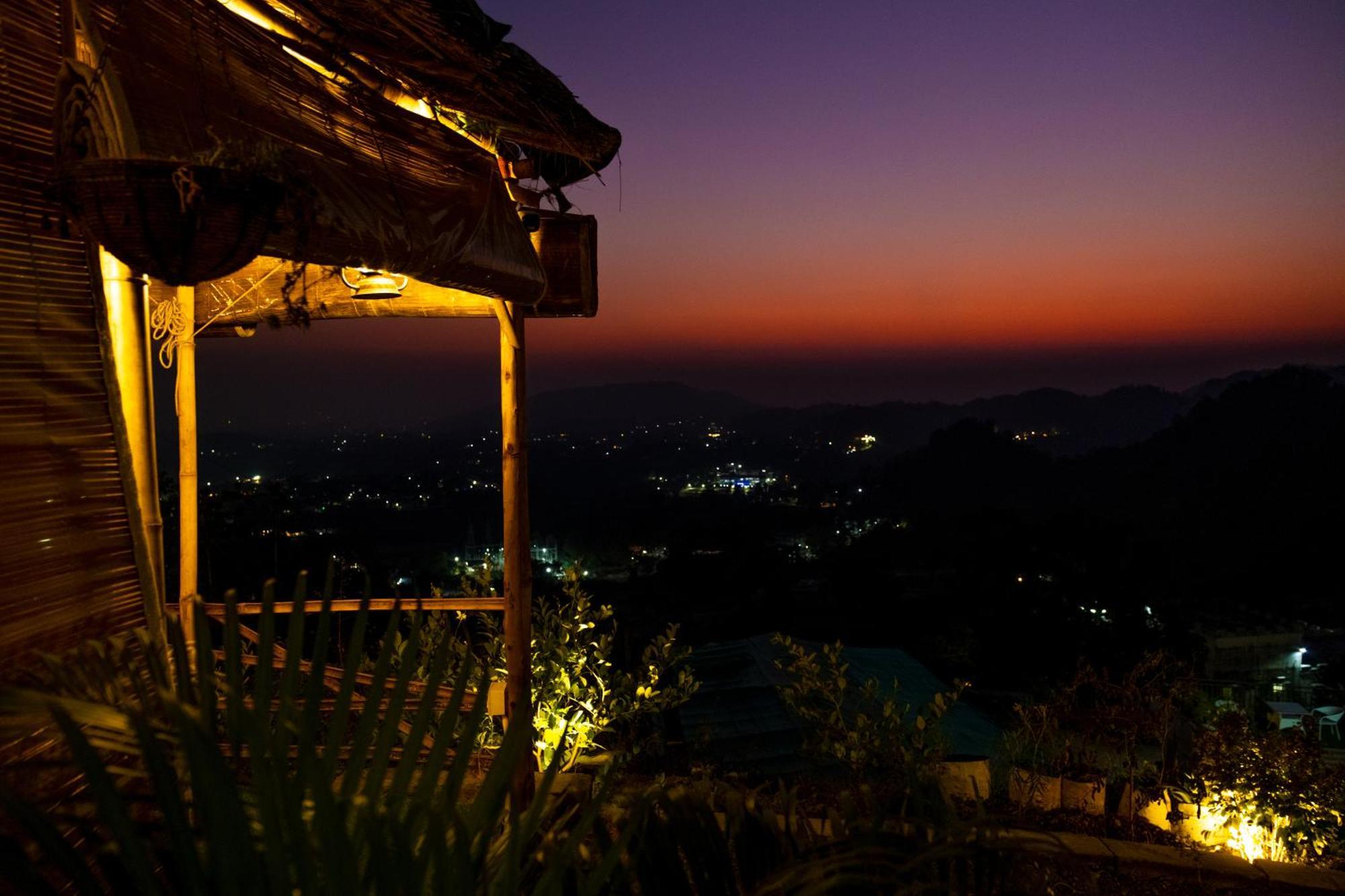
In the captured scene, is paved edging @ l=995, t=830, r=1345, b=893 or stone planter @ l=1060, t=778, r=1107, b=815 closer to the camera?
paved edging @ l=995, t=830, r=1345, b=893

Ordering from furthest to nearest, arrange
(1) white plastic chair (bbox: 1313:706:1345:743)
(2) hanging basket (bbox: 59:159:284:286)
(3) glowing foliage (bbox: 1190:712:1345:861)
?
1. (1) white plastic chair (bbox: 1313:706:1345:743)
2. (3) glowing foliage (bbox: 1190:712:1345:861)
3. (2) hanging basket (bbox: 59:159:284:286)

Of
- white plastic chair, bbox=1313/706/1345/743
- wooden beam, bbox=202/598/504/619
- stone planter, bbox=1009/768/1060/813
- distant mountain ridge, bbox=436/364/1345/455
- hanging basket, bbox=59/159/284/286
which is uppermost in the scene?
hanging basket, bbox=59/159/284/286

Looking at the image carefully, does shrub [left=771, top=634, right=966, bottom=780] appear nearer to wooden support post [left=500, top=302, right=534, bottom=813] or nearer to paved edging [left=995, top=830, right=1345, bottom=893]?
paved edging [left=995, top=830, right=1345, bottom=893]

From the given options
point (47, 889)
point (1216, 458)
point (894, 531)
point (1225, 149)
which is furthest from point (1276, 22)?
point (1216, 458)

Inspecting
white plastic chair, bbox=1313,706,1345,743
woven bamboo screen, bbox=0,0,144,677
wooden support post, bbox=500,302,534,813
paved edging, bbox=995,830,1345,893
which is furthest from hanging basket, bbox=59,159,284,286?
white plastic chair, bbox=1313,706,1345,743

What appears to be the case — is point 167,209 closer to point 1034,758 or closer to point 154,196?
point 154,196

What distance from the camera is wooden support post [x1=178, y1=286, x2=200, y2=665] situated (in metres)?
3.67

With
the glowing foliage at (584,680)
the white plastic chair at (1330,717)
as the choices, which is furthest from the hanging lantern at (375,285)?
the white plastic chair at (1330,717)

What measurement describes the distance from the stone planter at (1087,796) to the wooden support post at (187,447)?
477cm

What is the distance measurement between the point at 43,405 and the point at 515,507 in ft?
7.09

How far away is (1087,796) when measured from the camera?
13.4ft

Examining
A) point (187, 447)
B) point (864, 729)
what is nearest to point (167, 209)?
point (187, 447)

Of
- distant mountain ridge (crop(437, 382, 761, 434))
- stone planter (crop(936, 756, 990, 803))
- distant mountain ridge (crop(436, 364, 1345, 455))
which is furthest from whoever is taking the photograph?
distant mountain ridge (crop(437, 382, 761, 434))

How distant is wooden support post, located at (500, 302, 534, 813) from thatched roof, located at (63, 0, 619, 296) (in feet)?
1.46
